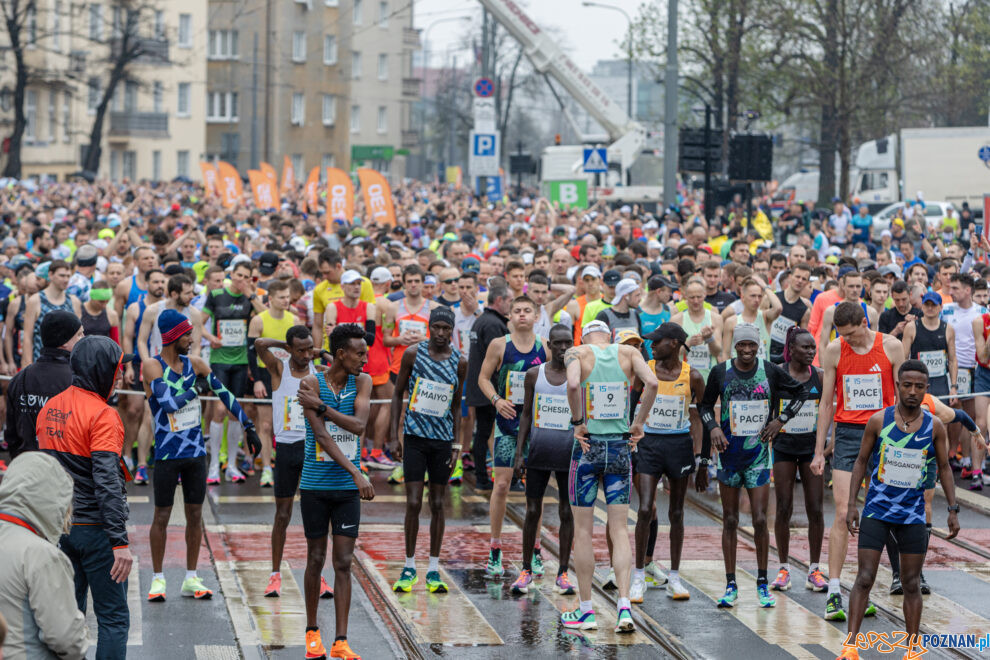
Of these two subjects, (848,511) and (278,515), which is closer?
(848,511)

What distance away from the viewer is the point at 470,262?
15672 millimetres

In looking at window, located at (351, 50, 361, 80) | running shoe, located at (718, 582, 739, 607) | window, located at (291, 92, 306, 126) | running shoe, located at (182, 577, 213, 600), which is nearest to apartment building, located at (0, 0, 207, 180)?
window, located at (291, 92, 306, 126)

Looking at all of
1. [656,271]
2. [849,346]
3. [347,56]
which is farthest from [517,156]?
[347,56]

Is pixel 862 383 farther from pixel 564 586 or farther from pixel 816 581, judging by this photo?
pixel 564 586

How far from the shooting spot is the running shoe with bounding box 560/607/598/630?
8539 millimetres

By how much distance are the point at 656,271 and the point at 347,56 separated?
67612mm

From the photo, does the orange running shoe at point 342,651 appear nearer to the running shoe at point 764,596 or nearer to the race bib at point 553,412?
the race bib at point 553,412

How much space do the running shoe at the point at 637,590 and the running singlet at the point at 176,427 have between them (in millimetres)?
2876

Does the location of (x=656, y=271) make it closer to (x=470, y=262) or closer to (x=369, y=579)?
(x=470, y=262)

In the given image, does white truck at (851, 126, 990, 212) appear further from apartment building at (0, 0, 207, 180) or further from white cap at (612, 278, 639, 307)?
apartment building at (0, 0, 207, 180)

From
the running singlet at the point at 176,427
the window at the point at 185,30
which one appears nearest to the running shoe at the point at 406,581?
the running singlet at the point at 176,427

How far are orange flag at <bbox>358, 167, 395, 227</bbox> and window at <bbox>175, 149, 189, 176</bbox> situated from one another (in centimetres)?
5142

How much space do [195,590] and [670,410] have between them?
3250 mm

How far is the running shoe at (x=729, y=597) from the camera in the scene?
9.09 meters
